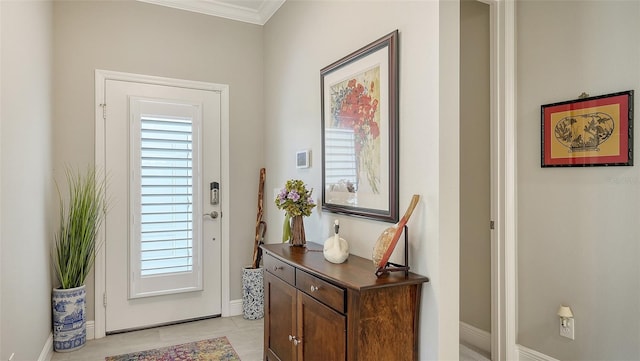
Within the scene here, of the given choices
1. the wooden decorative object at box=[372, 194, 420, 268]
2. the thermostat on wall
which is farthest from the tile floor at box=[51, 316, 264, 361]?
the wooden decorative object at box=[372, 194, 420, 268]

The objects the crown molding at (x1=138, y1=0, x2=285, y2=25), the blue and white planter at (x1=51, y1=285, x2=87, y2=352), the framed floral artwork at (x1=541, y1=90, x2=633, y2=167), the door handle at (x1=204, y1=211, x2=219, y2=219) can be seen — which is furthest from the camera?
the door handle at (x1=204, y1=211, x2=219, y2=219)

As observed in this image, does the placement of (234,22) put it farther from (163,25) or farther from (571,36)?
(571,36)

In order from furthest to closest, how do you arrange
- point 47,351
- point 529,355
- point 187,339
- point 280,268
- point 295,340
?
1. point 187,339
2. point 47,351
3. point 529,355
4. point 280,268
5. point 295,340

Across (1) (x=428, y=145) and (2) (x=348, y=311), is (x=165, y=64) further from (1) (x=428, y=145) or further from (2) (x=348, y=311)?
(2) (x=348, y=311)

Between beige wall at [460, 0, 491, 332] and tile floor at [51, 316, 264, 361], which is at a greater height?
beige wall at [460, 0, 491, 332]

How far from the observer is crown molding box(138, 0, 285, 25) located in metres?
3.64

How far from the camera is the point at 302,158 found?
3.12 meters

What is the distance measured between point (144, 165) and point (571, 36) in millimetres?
3296

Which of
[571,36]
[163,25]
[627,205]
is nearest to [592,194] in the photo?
[627,205]

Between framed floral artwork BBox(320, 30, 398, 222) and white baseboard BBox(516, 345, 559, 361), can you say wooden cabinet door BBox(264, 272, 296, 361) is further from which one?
white baseboard BBox(516, 345, 559, 361)

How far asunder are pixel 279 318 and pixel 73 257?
1.76 m

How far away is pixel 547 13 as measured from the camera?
2523 millimetres

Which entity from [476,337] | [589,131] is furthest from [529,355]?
[589,131]

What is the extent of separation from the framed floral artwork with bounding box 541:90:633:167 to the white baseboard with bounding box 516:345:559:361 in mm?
1210
